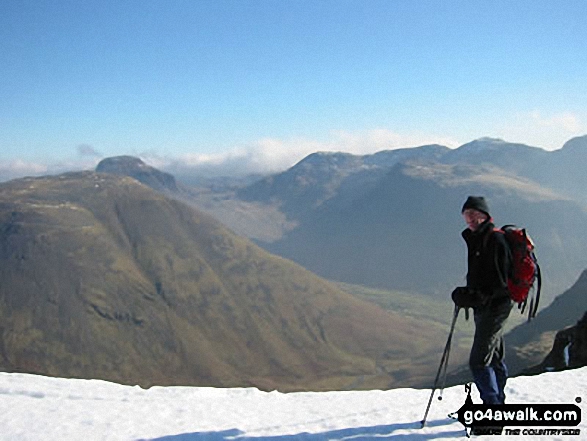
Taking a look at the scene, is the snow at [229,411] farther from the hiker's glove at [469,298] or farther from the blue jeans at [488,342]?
the hiker's glove at [469,298]

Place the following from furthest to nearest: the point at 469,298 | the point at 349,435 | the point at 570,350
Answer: the point at 570,350 < the point at 349,435 < the point at 469,298

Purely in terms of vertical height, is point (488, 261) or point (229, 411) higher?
point (488, 261)

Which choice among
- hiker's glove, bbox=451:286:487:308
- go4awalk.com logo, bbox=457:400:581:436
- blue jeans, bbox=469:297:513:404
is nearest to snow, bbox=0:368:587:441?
go4awalk.com logo, bbox=457:400:581:436

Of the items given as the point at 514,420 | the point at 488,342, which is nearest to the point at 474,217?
the point at 488,342

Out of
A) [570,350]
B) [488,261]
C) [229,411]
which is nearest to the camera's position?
[488,261]

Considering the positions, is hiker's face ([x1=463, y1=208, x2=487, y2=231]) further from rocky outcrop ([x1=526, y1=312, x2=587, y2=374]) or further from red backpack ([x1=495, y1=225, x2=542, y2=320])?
rocky outcrop ([x1=526, y1=312, x2=587, y2=374])

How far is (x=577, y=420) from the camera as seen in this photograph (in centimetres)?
1212

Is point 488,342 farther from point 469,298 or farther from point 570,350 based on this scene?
point 570,350

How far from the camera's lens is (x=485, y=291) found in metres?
10.4

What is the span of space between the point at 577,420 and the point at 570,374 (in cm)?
616

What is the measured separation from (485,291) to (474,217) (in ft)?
5.30

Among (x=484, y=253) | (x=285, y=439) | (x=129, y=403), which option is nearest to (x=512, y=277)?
(x=484, y=253)

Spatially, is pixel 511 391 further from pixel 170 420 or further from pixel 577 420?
pixel 170 420

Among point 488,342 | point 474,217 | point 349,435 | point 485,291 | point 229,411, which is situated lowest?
point 229,411
